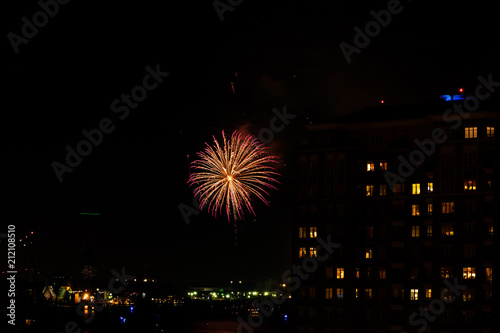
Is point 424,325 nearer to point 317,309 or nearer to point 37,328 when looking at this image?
point 317,309

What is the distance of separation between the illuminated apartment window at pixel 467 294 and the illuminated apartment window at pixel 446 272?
100 inches

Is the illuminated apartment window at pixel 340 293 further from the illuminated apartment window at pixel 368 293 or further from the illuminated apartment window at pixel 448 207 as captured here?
the illuminated apartment window at pixel 448 207

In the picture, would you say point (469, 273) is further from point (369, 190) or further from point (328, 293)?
point (328, 293)

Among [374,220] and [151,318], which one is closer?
[374,220]

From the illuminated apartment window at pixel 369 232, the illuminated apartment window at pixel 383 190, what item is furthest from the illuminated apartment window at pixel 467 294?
the illuminated apartment window at pixel 383 190

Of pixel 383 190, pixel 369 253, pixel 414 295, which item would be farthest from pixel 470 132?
pixel 414 295

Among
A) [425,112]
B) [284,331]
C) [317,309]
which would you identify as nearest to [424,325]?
[317,309]

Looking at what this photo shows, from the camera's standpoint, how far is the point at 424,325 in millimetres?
91000

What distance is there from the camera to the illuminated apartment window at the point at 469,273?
8981 cm

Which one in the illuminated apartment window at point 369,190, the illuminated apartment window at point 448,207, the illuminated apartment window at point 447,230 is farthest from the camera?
the illuminated apartment window at point 369,190

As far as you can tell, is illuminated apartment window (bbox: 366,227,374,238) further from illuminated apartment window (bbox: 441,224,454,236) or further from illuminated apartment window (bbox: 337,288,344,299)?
illuminated apartment window (bbox: 441,224,454,236)

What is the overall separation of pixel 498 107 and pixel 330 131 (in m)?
21.2

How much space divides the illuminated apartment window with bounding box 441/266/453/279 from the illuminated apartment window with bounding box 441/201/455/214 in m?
6.77

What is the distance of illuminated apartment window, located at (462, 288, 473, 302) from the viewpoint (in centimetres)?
8919
